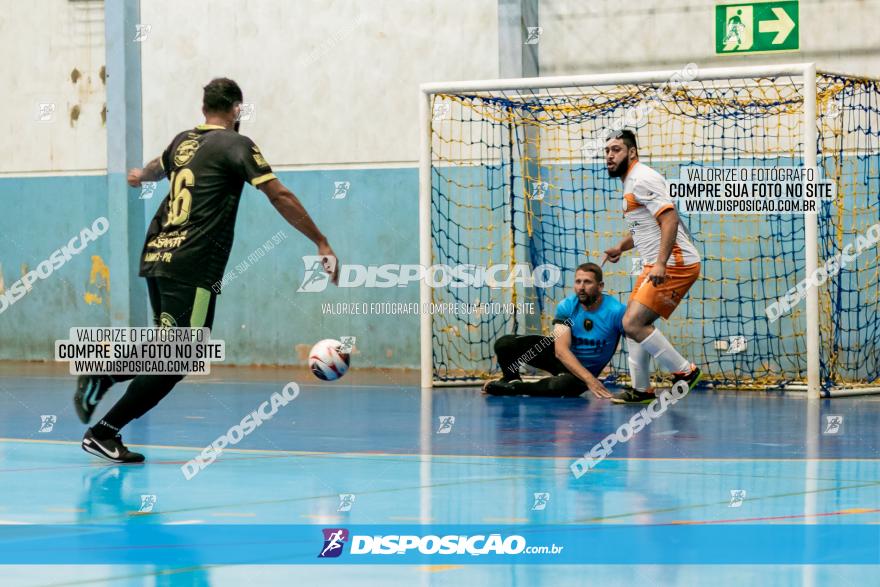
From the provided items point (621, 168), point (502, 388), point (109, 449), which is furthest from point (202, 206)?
point (502, 388)

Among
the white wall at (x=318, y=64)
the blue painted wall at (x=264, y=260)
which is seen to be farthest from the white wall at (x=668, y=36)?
the blue painted wall at (x=264, y=260)

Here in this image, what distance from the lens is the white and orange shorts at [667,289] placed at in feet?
38.8

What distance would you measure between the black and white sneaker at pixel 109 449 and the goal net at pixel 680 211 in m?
5.86

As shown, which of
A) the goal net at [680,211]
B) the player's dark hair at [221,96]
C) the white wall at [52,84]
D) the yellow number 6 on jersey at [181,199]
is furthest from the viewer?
the white wall at [52,84]

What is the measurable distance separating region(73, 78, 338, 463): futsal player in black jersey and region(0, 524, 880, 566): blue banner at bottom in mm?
1944

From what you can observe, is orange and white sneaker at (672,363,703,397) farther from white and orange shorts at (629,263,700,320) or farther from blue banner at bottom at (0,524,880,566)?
blue banner at bottom at (0,524,880,566)

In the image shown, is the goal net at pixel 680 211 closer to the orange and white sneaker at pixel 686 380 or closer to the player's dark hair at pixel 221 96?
the orange and white sneaker at pixel 686 380

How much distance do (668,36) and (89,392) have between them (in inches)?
341

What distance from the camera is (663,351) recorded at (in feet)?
39.5

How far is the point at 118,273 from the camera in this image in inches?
704

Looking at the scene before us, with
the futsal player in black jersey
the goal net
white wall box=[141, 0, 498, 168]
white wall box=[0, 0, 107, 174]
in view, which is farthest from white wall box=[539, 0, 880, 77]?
the futsal player in black jersey

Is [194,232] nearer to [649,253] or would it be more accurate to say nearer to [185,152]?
[185,152]

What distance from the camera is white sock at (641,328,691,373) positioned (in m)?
12.0

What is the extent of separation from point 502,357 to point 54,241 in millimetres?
7430
